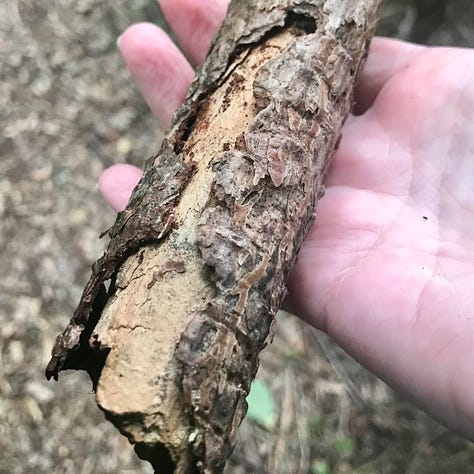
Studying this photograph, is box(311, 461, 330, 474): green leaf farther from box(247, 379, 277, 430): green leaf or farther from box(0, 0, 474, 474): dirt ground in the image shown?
box(247, 379, 277, 430): green leaf

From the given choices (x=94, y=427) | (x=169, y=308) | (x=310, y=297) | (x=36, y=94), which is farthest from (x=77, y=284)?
(x=169, y=308)

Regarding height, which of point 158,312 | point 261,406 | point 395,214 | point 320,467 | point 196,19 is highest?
point 196,19

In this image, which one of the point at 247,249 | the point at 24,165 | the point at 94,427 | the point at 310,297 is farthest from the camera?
the point at 24,165

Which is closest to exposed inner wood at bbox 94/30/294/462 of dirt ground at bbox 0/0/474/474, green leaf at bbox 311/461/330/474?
dirt ground at bbox 0/0/474/474

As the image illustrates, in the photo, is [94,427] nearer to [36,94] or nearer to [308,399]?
[308,399]

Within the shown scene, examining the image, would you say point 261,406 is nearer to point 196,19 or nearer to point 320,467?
point 320,467

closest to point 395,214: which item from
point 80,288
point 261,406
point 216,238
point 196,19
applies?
point 216,238

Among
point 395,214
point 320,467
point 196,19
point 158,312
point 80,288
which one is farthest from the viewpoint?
point 80,288

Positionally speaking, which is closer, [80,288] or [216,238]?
[216,238]
